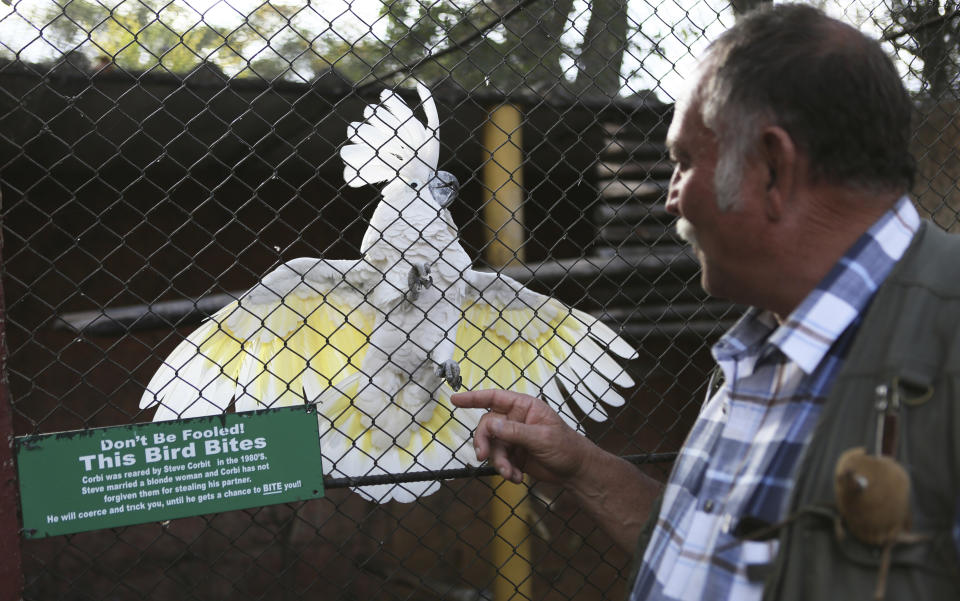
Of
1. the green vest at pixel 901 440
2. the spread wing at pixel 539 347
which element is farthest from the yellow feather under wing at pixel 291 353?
the green vest at pixel 901 440

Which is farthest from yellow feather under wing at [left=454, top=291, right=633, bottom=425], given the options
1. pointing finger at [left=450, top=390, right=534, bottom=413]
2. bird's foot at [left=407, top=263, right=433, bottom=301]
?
pointing finger at [left=450, top=390, right=534, bottom=413]

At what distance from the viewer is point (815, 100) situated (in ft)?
2.75

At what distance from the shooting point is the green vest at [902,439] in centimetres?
70

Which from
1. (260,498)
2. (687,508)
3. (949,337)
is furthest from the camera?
(260,498)

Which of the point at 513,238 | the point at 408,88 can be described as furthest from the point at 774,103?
the point at 513,238

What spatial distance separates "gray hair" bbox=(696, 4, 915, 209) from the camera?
0.84 m

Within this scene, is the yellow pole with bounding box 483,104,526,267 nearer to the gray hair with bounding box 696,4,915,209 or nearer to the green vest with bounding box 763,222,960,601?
the gray hair with bounding box 696,4,915,209

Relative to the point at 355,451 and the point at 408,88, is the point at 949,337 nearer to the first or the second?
the point at 355,451

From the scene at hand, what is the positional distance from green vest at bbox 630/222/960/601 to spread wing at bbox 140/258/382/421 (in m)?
1.24

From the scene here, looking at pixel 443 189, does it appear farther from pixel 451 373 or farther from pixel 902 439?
pixel 902 439

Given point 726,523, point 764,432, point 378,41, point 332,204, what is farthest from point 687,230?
point 332,204

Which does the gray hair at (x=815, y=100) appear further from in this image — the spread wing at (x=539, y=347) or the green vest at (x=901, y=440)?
the spread wing at (x=539, y=347)

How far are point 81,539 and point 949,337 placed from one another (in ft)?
14.3

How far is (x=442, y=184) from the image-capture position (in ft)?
7.16
